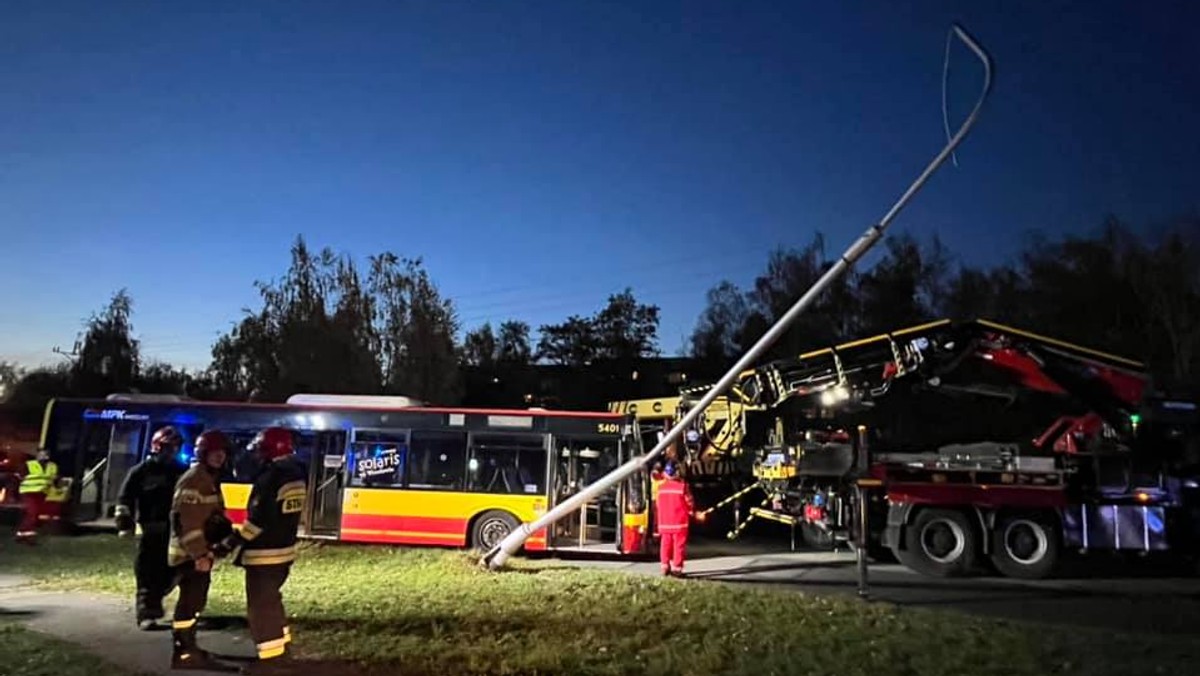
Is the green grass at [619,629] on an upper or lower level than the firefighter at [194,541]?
lower

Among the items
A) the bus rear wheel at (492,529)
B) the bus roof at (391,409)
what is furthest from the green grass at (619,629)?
the bus roof at (391,409)

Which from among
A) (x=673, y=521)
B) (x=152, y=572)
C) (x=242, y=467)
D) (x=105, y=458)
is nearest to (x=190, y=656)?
(x=152, y=572)

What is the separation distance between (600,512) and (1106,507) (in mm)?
8687

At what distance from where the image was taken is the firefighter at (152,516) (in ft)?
30.4

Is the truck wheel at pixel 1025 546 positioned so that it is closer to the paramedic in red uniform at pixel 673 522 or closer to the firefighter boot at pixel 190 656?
the paramedic in red uniform at pixel 673 522

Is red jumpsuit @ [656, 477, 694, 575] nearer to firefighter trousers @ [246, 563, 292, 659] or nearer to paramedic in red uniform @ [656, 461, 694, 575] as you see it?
paramedic in red uniform @ [656, 461, 694, 575]

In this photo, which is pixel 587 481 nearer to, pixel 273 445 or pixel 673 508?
pixel 673 508

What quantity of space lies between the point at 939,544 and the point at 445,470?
8.84 meters

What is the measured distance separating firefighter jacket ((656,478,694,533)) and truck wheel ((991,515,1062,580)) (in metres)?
5.54

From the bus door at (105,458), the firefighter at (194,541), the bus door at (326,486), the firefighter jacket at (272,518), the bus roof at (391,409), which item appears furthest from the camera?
the bus door at (105,458)

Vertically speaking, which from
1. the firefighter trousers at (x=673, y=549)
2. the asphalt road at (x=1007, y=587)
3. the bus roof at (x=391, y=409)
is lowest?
the asphalt road at (x=1007, y=587)

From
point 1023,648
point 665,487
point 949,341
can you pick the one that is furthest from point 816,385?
point 1023,648

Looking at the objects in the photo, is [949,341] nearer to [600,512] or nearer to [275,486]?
[600,512]

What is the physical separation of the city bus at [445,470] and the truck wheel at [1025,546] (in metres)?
6.01
